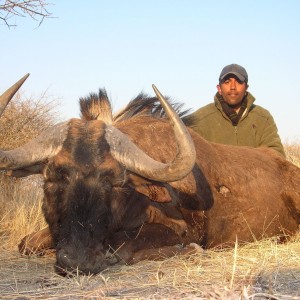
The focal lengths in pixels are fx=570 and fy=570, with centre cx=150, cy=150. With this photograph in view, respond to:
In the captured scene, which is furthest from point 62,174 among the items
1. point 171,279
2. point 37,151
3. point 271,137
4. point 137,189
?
point 271,137

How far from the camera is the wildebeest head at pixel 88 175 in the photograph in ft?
15.3

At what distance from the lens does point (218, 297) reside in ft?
11.0

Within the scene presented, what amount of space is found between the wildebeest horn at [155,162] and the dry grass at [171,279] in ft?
2.59

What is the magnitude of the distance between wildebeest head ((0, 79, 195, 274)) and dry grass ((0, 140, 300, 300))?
278 millimetres

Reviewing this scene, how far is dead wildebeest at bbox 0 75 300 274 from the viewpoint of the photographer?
4.82m

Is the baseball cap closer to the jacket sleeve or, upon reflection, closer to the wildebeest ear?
the jacket sleeve

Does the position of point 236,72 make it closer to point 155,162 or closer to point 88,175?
point 155,162

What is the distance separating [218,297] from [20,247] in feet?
10.9

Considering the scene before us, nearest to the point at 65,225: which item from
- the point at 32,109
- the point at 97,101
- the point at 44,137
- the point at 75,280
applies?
the point at 75,280

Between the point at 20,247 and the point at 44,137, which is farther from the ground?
the point at 44,137

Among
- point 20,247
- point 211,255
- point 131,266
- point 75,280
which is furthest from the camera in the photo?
point 20,247

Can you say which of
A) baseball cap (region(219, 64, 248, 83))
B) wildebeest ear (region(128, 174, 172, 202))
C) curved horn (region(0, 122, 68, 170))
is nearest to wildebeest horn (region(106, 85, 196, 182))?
wildebeest ear (region(128, 174, 172, 202))

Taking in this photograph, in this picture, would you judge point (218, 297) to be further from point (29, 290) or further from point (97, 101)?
point (97, 101)

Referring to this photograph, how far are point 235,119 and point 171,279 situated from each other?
5.35 m
